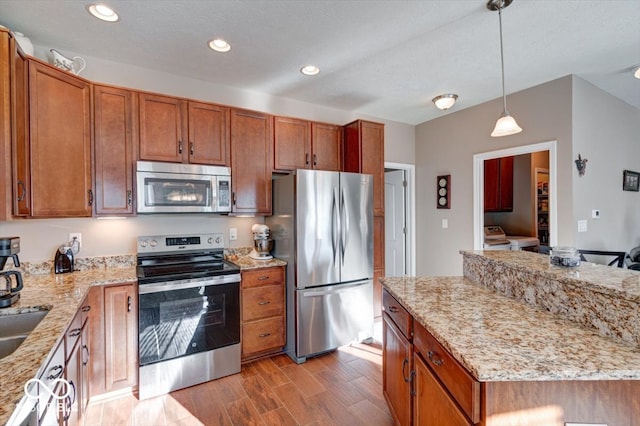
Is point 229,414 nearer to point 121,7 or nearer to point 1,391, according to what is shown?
point 1,391

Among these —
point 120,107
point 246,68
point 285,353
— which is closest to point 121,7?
point 120,107

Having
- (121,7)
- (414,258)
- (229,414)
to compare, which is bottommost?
(229,414)

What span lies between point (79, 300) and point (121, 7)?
178cm

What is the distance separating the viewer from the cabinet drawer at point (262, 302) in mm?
2668

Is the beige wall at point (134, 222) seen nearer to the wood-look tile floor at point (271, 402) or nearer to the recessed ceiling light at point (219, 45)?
the recessed ceiling light at point (219, 45)

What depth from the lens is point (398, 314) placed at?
1.69 m

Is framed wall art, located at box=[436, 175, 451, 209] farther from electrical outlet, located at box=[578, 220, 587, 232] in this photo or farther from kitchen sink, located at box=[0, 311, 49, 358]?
kitchen sink, located at box=[0, 311, 49, 358]

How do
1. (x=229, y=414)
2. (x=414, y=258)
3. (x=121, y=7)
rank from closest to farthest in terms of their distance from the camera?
(x=121, y=7)
(x=229, y=414)
(x=414, y=258)

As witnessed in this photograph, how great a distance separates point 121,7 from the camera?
188 centimetres

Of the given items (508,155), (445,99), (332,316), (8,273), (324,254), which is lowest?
(332,316)

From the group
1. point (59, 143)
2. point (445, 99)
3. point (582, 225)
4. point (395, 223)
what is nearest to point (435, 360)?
point (59, 143)

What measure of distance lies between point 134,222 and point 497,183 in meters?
5.12

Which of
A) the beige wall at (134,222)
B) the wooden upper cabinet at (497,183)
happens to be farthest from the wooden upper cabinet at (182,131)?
the wooden upper cabinet at (497,183)

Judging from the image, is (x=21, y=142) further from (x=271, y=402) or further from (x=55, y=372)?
(x=271, y=402)
